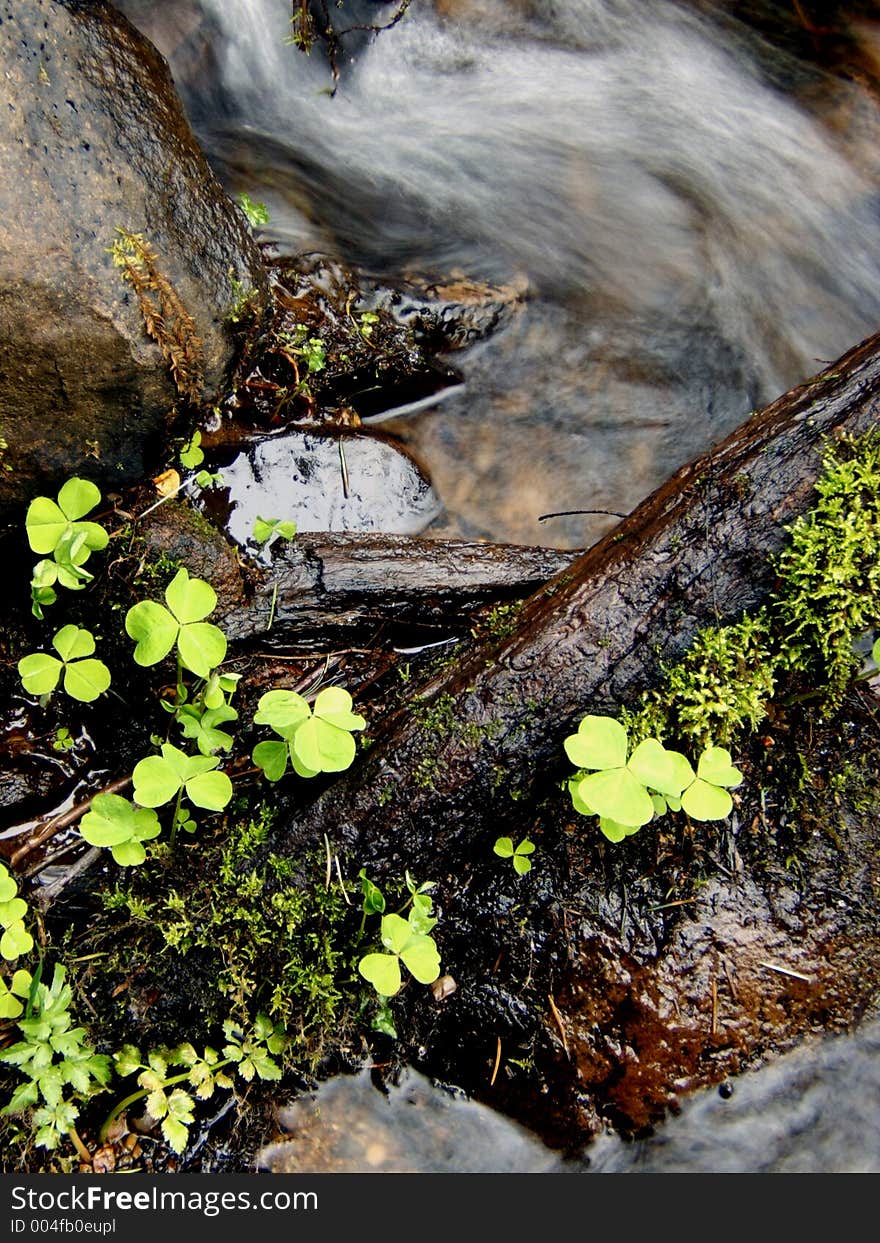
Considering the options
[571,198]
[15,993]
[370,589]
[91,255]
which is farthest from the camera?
[571,198]

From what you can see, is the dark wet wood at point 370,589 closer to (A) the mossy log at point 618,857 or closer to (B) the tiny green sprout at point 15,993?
(A) the mossy log at point 618,857

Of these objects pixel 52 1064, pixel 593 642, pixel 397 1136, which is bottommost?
pixel 52 1064

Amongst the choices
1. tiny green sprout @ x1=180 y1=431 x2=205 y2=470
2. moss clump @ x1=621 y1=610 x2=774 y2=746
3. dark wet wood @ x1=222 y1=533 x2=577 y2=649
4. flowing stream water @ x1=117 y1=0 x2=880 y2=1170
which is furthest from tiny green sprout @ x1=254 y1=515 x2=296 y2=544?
moss clump @ x1=621 y1=610 x2=774 y2=746

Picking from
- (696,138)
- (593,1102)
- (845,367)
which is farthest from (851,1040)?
(696,138)

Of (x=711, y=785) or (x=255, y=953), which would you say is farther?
(x=255, y=953)

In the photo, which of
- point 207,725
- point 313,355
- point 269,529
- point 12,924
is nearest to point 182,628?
point 207,725

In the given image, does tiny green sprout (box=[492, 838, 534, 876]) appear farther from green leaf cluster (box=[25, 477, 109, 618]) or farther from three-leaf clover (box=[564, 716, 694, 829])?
green leaf cluster (box=[25, 477, 109, 618])

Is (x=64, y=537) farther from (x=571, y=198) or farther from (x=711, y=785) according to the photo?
(x=571, y=198)

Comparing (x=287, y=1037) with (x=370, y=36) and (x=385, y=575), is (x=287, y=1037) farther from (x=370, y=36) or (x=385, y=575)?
(x=370, y=36)

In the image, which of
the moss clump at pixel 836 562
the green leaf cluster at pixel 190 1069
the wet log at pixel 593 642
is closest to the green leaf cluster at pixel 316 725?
the wet log at pixel 593 642
